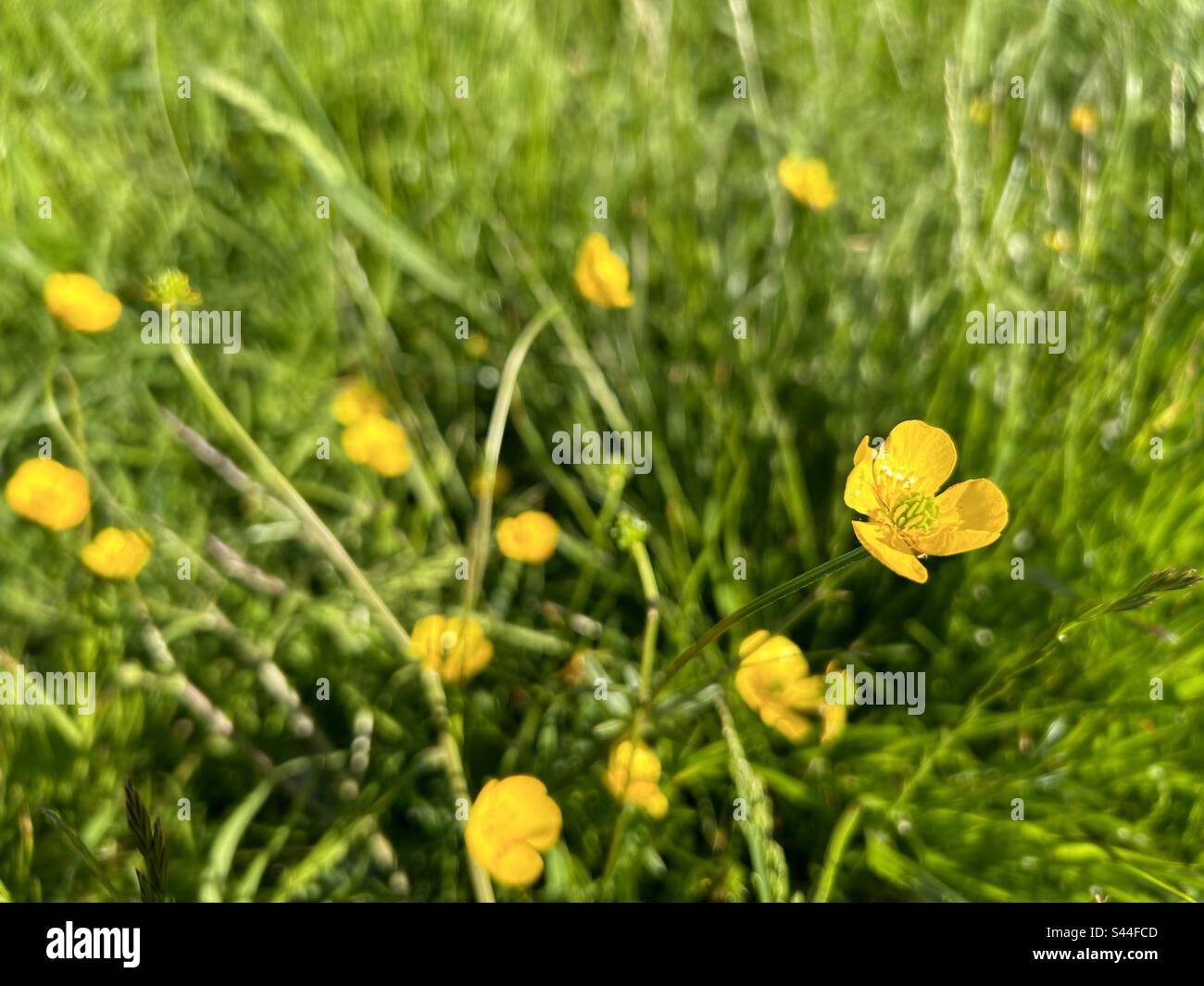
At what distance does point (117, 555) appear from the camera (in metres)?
0.98

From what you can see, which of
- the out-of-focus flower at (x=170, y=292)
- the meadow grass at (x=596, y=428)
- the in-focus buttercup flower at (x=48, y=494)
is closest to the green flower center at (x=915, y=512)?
the meadow grass at (x=596, y=428)

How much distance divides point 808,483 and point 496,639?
0.45 metres

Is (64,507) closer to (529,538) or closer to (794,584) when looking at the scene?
(529,538)

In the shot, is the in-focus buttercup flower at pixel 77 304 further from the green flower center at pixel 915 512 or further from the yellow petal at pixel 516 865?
the green flower center at pixel 915 512

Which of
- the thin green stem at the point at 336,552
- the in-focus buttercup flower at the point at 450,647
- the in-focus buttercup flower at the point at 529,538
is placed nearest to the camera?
the thin green stem at the point at 336,552

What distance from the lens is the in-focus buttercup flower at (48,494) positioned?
97 centimetres

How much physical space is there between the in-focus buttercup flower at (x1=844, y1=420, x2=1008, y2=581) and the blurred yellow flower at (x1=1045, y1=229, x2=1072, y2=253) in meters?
0.60

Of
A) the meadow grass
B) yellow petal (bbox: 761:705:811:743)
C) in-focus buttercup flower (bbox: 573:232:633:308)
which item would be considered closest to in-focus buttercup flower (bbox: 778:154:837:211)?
the meadow grass

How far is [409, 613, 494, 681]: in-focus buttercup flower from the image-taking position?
2.91 ft

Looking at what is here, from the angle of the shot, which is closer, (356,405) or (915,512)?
(915,512)

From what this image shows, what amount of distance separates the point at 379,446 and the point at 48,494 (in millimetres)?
357

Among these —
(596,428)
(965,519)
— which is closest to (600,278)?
(596,428)

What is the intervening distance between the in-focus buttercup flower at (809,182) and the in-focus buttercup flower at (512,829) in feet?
2.69
